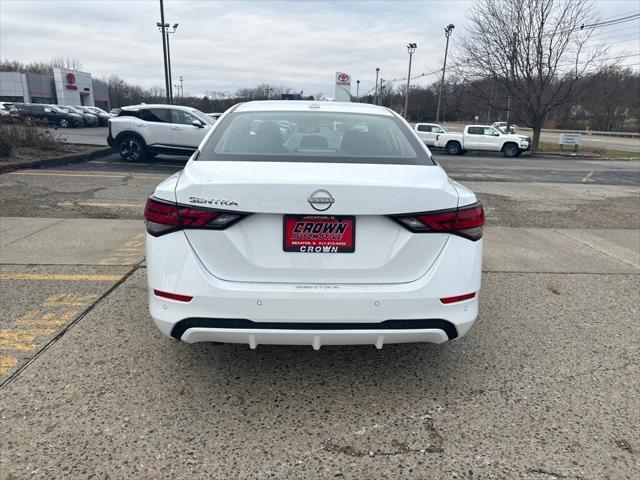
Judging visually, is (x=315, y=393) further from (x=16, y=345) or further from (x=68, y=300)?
(x=68, y=300)

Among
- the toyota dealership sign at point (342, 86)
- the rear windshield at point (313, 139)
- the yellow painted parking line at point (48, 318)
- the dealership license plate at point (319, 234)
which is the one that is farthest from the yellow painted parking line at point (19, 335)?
the toyota dealership sign at point (342, 86)

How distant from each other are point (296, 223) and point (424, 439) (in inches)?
50.0

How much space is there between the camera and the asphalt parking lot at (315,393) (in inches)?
90.7

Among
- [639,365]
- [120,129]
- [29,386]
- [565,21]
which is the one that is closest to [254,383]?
[29,386]

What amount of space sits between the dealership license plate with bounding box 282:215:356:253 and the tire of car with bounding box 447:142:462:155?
81.4ft

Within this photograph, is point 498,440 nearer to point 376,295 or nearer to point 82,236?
point 376,295

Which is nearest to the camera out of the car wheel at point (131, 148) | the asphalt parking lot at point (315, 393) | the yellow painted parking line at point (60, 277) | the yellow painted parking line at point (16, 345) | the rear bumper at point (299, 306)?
the asphalt parking lot at point (315, 393)

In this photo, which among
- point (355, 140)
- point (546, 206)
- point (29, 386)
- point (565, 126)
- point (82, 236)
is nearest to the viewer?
point (29, 386)

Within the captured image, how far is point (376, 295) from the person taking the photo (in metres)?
2.43

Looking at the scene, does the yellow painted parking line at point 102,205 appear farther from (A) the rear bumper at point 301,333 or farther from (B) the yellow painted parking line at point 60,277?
(A) the rear bumper at point 301,333

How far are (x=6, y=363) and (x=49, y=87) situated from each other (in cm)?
7662

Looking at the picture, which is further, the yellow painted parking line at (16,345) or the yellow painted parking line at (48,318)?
the yellow painted parking line at (48,318)

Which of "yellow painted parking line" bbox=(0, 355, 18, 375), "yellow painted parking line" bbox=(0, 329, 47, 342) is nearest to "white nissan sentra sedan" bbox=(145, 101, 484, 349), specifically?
"yellow painted parking line" bbox=(0, 355, 18, 375)

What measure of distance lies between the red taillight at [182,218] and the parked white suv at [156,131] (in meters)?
12.0
